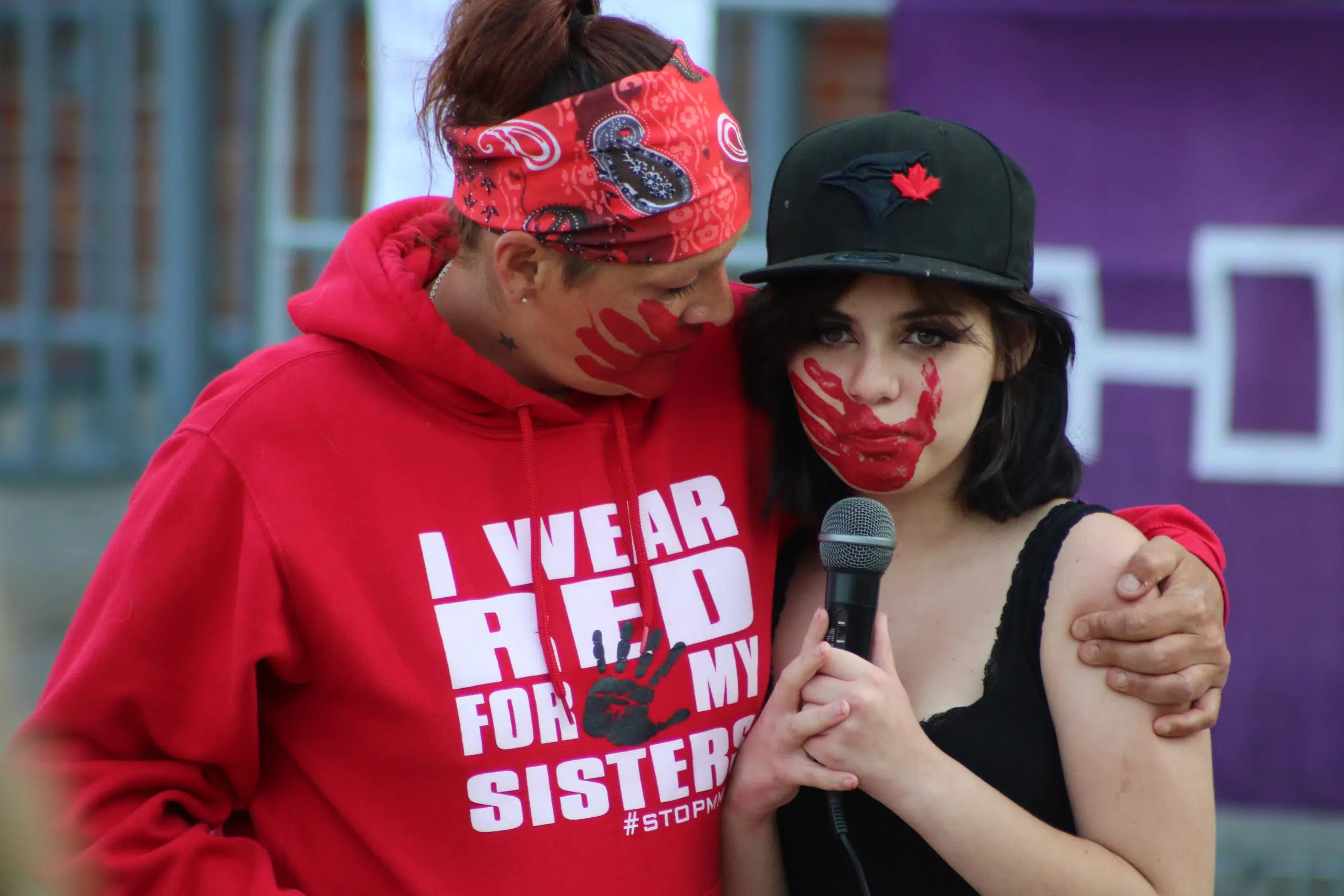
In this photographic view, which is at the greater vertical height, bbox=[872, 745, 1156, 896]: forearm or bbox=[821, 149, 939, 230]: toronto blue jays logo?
bbox=[821, 149, 939, 230]: toronto blue jays logo

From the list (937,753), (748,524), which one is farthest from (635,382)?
(937,753)

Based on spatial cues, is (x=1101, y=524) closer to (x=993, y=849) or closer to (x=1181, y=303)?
(x=993, y=849)

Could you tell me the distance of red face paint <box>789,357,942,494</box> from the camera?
207 cm

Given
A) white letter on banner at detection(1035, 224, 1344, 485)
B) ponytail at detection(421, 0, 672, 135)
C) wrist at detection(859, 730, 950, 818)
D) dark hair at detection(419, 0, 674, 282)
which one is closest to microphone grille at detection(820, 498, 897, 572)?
wrist at detection(859, 730, 950, 818)

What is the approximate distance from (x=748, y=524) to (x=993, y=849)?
612mm

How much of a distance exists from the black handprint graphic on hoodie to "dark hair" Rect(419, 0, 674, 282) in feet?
1.75

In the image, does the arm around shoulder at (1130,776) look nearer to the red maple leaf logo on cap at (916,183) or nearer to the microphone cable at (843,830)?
the microphone cable at (843,830)

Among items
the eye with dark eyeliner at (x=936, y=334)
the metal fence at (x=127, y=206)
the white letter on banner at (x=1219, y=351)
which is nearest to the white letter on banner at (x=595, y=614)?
the eye with dark eyeliner at (x=936, y=334)

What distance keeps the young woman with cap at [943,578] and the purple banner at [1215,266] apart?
6.67ft

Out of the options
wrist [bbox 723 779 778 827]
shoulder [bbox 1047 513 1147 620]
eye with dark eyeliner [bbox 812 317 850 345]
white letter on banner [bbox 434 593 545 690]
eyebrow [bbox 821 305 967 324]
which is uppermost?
eyebrow [bbox 821 305 967 324]

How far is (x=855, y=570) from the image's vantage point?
1.90 m

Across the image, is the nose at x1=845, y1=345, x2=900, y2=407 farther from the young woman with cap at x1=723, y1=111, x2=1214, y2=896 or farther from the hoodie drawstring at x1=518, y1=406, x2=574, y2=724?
the hoodie drawstring at x1=518, y1=406, x2=574, y2=724

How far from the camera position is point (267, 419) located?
1.97 m

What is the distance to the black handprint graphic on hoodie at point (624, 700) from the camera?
203 cm
